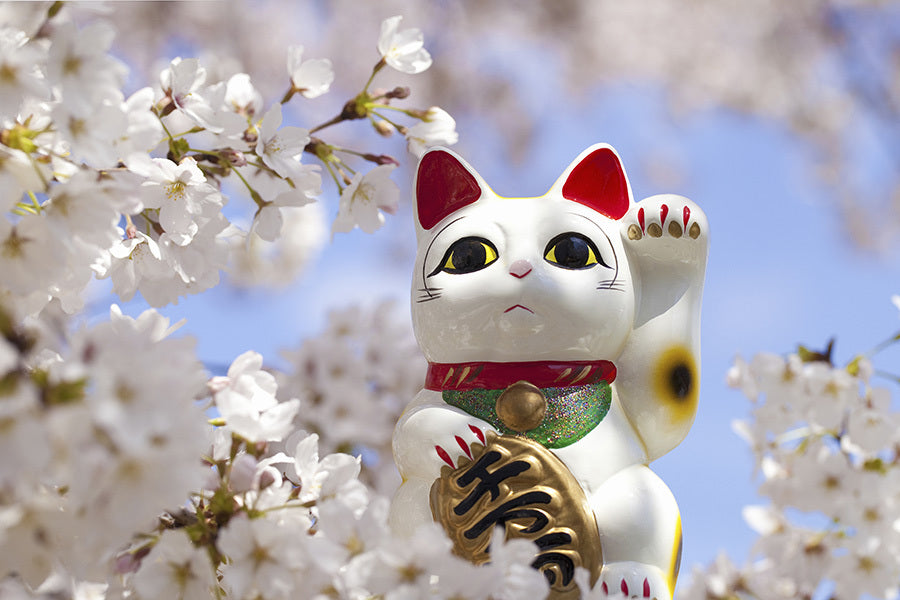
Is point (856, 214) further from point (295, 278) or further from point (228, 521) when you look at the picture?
point (228, 521)

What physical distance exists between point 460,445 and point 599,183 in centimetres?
47

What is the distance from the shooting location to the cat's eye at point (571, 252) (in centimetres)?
116

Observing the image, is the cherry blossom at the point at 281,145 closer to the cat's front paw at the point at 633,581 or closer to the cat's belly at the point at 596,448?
the cat's belly at the point at 596,448

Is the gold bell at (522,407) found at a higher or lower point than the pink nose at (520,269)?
lower

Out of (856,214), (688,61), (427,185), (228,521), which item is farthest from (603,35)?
(228,521)

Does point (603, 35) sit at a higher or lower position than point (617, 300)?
higher

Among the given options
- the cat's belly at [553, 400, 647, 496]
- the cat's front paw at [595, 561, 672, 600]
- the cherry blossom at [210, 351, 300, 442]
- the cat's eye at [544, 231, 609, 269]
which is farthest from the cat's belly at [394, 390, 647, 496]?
the cherry blossom at [210, 351, 300, 442]

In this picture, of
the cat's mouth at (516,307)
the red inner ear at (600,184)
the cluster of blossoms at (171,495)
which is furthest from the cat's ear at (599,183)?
the cluster of blossoms at (171,495)

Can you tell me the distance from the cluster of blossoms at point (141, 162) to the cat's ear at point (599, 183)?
230 millimetres

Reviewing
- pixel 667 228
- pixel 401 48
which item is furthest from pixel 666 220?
pixel 401 48

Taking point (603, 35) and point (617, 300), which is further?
point (603, 35)

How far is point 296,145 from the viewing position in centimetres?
97

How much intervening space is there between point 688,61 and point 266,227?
4406 mm

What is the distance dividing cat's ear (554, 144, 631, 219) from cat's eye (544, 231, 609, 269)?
0.10 m
